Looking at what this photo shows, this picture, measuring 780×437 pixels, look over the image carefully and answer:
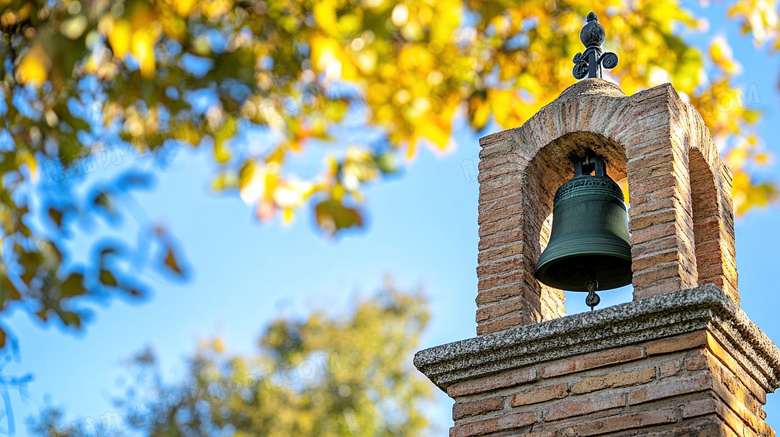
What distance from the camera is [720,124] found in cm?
716

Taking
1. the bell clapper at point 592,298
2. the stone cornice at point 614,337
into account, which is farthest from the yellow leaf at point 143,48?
the bell clapper at point 592,298

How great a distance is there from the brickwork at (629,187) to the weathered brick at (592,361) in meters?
0.31

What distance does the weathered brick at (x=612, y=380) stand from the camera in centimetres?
411

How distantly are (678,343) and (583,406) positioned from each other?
0.48 m

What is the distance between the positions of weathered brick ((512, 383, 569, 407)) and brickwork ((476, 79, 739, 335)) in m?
0.40

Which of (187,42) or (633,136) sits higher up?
(633,136)

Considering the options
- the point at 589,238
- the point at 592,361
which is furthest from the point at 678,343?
the point at 589,238

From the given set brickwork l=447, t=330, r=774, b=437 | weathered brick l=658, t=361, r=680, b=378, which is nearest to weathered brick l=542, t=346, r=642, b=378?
brickwork l=447, t=330, r=774, b=437

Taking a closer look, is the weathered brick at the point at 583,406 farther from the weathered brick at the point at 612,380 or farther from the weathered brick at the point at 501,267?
the weathered brick at the point at 501,267

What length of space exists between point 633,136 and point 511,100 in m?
1.16

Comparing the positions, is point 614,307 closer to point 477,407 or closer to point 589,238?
point 589,238

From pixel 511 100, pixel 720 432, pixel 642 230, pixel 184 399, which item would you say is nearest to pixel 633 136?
pixel 642 230

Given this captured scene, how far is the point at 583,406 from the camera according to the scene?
4176 millimetres

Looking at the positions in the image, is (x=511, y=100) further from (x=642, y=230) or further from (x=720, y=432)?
(x=720, y=432)
